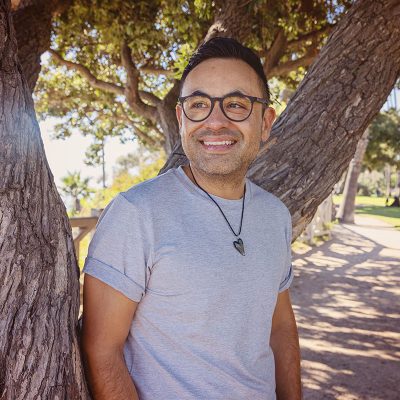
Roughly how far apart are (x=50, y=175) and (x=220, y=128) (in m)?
0.76

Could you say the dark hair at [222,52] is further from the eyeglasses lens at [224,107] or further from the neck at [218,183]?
the neck at [218,183]

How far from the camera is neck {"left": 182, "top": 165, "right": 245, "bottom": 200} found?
2.04m

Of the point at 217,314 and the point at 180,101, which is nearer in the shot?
the point at 217,314

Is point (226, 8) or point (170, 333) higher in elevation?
point (226, 8)

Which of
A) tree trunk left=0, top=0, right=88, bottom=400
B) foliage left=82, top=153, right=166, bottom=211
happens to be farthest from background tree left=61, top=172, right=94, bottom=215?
tree trunk left=0, top=0, right=88, bottom=400

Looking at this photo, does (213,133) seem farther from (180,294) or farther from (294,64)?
(294,64)

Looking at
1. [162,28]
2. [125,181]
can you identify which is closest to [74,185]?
[125,181]

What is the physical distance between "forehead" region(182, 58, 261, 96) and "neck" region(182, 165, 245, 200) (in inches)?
14.4

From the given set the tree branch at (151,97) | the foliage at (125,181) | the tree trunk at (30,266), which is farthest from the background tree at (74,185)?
the tree trunk at (30,266)

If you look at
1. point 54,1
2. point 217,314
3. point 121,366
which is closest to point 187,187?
point 217,314

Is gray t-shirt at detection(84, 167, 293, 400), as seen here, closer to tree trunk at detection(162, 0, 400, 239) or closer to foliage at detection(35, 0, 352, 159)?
tree trunk at detection(162, 0, 400, 239)

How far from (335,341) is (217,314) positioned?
204 inches

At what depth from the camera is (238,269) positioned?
1843 mm

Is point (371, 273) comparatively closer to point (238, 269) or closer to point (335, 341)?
point (335, 341)
